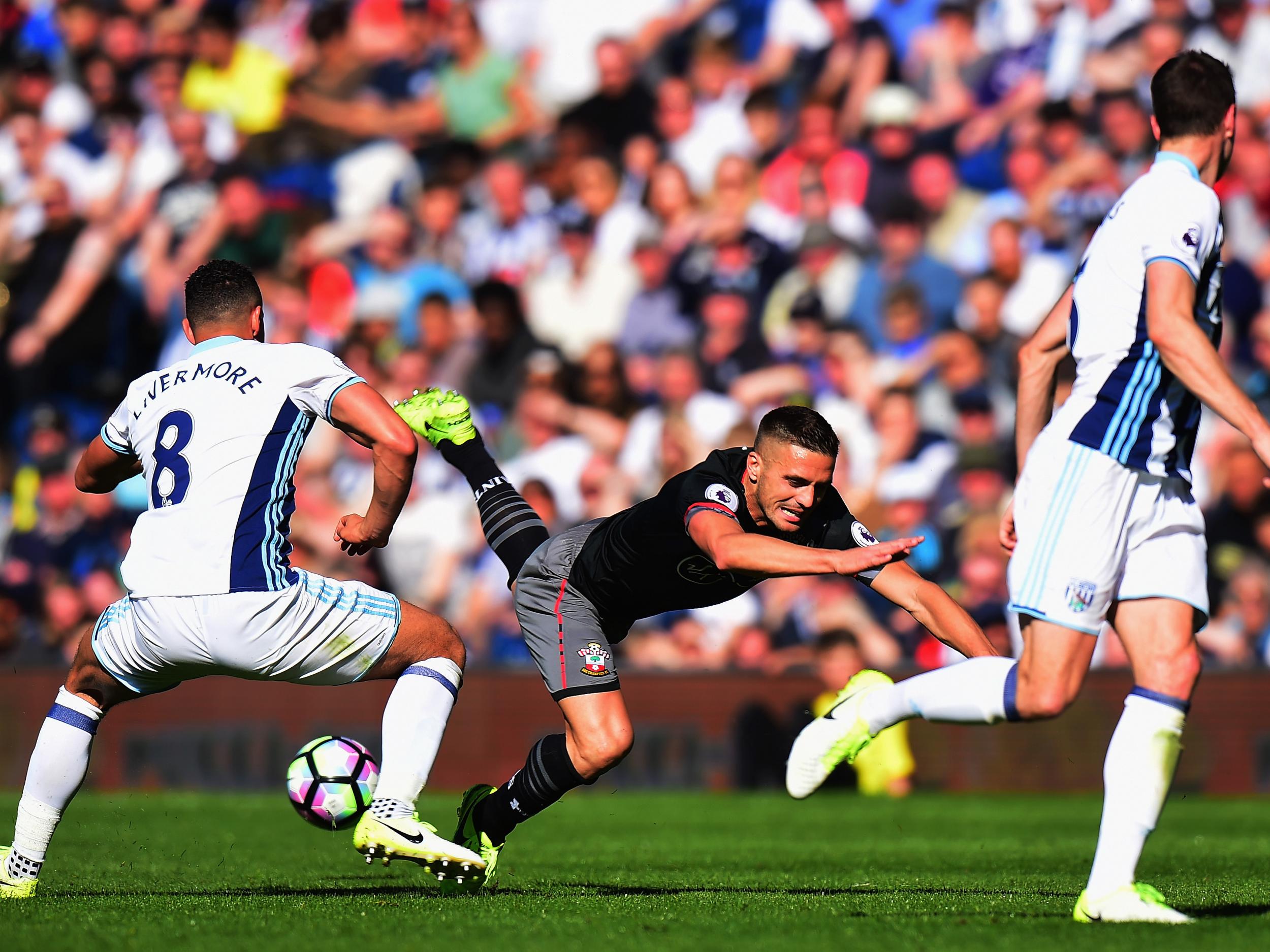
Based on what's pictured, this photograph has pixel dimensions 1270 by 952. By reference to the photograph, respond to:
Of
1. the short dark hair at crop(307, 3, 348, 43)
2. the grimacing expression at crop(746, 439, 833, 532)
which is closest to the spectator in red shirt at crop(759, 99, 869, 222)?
the short dark hair at crop(307, 3, 348, 43)

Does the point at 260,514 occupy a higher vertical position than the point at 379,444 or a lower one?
lower

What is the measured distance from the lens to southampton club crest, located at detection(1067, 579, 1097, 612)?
5.18m

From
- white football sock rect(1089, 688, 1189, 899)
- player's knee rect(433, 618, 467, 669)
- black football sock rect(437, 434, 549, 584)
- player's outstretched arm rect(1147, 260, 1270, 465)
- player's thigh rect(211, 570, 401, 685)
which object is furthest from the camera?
black football sock rect(437, 434, 549, 584)

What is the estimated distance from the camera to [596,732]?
668cm

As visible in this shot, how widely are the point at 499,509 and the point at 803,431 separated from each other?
2.00 m

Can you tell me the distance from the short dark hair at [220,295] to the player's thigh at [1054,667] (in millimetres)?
3141

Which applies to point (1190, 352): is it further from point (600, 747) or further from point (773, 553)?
point (600, 747)

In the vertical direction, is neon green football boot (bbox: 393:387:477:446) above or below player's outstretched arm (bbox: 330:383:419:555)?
above

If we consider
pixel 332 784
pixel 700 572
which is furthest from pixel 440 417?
pixel 332 784

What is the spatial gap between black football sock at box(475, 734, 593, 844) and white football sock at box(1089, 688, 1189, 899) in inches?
88.9

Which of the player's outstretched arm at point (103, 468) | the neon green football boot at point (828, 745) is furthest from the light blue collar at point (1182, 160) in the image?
the player's outstretched arm at point (103, 468)

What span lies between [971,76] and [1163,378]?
10.6m

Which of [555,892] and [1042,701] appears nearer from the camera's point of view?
[1042,701]

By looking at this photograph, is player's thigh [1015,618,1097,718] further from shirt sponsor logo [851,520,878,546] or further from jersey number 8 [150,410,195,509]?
jersey number 8 [150,410,195,509]
